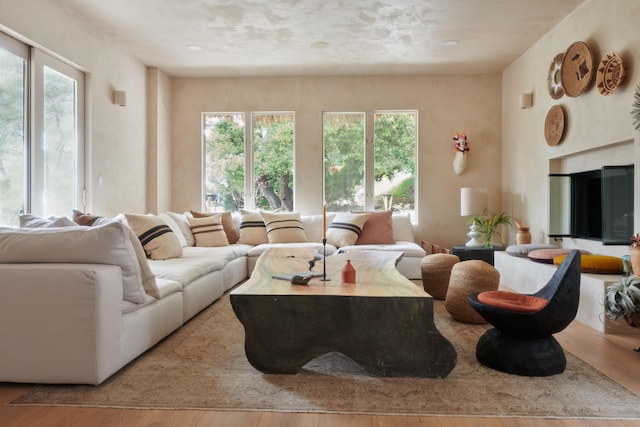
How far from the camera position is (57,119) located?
4.15 m

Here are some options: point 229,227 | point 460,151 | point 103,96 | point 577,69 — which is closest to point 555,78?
point 577,69

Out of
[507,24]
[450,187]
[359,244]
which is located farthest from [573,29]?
[359,244]

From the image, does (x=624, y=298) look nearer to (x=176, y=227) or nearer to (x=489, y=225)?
(x=489, y=225)

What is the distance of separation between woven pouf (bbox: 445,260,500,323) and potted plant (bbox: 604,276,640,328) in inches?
30.4

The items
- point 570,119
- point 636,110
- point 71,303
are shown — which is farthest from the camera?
point 570,119

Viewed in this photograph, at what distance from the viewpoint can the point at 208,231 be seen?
207 inches

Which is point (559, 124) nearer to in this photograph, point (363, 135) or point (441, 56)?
point (441, 56)

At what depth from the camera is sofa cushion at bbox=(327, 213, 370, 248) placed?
5.38 meters

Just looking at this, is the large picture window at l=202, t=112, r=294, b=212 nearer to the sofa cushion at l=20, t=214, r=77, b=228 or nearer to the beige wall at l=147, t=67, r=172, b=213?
the beige wall at l=147, t=67, r=172, b=213

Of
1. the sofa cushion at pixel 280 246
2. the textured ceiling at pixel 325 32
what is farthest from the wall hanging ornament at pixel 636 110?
the sofa cushion at pixel 280 246

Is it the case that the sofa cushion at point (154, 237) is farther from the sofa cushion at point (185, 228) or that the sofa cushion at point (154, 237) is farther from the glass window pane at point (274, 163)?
the glass window pane at point (274, 163)

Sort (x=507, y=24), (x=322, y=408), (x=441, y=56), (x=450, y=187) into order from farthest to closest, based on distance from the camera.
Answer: (x=450, y=187)
(x=441, y=56)
(x=507, y=24)
(x=322, y=408)

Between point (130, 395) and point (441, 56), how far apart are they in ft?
16.1

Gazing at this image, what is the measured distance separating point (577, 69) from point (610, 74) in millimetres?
549
